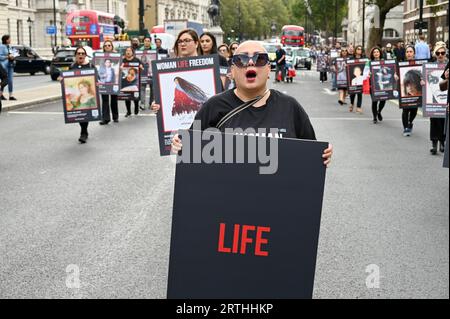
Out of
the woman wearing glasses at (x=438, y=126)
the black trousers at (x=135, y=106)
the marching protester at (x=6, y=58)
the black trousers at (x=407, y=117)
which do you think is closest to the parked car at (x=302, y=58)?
the marching protester at (x=6, y=58)

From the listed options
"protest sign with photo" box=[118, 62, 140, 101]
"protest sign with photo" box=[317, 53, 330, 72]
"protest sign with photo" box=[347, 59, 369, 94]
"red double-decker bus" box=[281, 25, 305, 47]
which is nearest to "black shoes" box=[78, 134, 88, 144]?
"protest sign with photo" box=[118, 62, 140, 101]

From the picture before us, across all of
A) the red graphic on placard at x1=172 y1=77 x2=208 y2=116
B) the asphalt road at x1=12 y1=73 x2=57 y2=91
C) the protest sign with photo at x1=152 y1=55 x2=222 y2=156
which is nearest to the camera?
the protest sign with photo at x1=152 y1=55 x2=222 y2=156

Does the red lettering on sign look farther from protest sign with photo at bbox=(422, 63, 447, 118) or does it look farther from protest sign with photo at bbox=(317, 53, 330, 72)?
protest sign with photo at bbox=(317, 53, 330, 72)

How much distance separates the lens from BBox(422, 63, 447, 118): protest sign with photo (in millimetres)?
13516

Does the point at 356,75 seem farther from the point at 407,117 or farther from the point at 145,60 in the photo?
the point at 145,60

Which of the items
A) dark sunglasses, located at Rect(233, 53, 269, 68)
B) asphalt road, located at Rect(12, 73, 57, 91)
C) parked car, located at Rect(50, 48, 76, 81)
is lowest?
asphalt road, located at Rect(12, 73, 57, 91)

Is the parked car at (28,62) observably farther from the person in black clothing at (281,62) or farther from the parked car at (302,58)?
the parked car at (302,58)

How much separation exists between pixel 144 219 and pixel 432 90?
727 cm

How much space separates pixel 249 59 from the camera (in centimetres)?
441

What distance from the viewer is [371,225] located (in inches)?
311

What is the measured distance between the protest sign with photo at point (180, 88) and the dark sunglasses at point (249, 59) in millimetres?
4156

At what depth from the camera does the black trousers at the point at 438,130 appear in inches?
521

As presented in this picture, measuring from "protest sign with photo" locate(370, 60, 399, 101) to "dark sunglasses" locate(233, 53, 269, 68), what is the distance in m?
14.5
